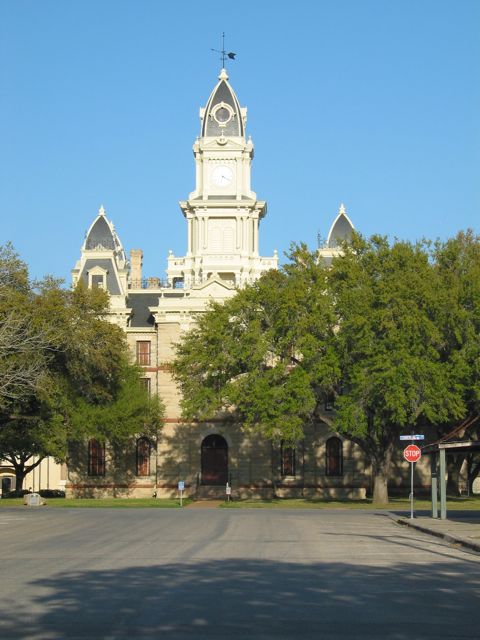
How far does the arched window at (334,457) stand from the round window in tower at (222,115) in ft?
107

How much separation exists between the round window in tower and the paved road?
67.2 meters

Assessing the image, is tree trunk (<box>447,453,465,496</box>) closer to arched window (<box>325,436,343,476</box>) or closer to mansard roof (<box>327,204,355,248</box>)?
arched window (<box>325,436,343,476</box>)

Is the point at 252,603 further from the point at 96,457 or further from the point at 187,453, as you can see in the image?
the point at 96,457

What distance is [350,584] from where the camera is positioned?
677 inches

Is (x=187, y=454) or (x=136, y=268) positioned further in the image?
(x=136, y=268)

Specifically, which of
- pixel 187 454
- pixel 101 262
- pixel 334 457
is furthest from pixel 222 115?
pixel 334 457

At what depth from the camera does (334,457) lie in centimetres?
7369

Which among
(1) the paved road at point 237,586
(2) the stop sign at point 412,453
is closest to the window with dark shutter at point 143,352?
(2) the stop sign at point 412,453

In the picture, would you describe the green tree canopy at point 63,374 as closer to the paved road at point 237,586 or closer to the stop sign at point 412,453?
the stop sign at point 412,453

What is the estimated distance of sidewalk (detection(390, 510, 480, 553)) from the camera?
2553cm

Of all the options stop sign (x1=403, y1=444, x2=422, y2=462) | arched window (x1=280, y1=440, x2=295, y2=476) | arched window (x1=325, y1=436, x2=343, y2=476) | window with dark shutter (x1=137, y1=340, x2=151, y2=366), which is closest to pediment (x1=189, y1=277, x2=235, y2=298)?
window with dark shutter (x1=137, y1=340, x2=151, y2=366)

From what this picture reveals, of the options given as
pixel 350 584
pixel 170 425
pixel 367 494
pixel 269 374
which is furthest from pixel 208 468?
pixel 350 584

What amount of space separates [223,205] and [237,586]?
74.8 metres

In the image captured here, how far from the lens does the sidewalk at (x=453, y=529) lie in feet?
83.8
